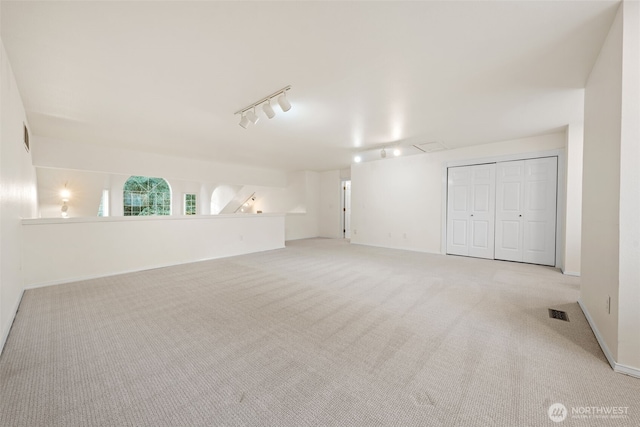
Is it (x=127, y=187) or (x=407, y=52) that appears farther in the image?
(x=127, y=187)

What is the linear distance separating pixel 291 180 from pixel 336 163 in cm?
227

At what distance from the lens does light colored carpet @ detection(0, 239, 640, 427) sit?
128cm

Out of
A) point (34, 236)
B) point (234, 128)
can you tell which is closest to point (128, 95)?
point (234, 128)

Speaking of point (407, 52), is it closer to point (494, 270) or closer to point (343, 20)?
point (343, 20)

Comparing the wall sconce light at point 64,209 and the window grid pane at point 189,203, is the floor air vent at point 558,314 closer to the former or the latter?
the wall sconce light at point 64,209

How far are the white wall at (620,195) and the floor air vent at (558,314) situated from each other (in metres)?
0.34

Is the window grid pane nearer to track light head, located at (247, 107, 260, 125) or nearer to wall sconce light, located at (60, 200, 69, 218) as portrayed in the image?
wall sconce light, located at (60, 200, 69, 218)

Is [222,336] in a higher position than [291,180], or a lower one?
lower

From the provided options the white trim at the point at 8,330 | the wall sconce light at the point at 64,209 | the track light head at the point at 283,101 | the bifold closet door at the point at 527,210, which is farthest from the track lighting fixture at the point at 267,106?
the wall sconce light at the point at 64,209

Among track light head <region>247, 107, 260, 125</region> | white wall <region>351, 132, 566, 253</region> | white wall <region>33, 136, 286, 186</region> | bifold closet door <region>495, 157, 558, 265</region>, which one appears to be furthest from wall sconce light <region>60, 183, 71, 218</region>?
bifold closet door <region>495, 157, 558, 265</region>

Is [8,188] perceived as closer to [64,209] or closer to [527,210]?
[64,209]

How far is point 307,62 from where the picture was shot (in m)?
2.17

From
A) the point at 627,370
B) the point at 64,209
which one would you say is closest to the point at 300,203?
the point at 64,209

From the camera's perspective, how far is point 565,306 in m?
Result: 2.66
